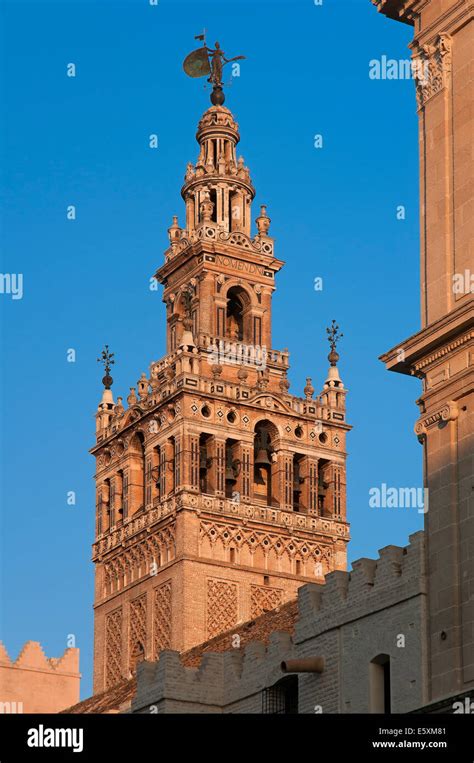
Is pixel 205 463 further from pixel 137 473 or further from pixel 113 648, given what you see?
pixel 113 648

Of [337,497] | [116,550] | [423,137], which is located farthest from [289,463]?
[423,137]

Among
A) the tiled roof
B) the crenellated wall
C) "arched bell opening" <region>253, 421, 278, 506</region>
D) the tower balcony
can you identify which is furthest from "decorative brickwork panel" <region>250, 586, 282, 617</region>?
the crenellated wall

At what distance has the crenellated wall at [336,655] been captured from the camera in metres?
42.7

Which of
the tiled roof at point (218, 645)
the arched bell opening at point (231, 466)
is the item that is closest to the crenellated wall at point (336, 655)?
the tiled roof at point (218, 645)

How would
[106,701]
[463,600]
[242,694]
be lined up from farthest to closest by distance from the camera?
[106,701], [242,694], [463,600]

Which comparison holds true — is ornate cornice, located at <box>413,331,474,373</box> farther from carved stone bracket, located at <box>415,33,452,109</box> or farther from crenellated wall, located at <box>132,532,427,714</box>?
carved stone bracket, located at <box>415,33,452,109</box>

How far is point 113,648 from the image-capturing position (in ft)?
264

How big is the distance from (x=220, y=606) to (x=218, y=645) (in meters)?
10.1

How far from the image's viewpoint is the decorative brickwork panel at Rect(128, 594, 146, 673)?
257ft

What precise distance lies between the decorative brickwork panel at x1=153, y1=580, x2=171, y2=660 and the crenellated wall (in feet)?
70.0

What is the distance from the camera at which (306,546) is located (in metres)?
79.3

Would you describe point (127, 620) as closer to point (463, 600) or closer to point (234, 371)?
point (234, 371)

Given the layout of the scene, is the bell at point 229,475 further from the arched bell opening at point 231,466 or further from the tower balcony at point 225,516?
the tower balcony at point 225,516
